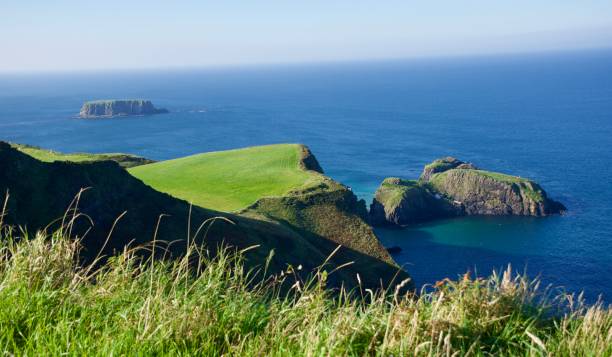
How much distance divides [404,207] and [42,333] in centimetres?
8042

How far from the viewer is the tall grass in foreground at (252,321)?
4.32 m

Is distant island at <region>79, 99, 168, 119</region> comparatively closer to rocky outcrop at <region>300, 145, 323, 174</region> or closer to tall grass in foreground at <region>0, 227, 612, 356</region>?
rocky outcrop at <region>300, 145, 323, 174</region>

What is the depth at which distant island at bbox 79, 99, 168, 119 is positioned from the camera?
19200cm

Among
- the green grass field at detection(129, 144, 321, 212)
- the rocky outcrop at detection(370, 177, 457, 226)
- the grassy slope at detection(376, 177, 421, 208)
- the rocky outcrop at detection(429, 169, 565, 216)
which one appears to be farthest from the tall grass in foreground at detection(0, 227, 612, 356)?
the rocky outcrop at detection(429, 169, 565, 216)

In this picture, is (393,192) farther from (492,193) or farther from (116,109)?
(116,109)

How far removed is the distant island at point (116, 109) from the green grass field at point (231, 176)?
129m

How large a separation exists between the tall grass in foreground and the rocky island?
3038 inches

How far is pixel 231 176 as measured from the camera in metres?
63.0

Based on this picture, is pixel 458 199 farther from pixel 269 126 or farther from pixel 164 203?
pixel 269 126

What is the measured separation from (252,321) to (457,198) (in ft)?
288

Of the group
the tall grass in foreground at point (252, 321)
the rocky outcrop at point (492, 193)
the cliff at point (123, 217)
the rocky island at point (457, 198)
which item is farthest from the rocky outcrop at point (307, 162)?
the tall grass in foreground at point (252, 321)

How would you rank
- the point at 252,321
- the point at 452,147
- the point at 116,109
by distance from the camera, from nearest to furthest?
the point at 252,321, the point at 452,147, the point at 116,109

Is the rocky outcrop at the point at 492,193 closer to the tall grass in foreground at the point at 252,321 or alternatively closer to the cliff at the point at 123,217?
the cliff at the point at 123,217

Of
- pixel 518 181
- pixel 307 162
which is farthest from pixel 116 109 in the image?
pixel 518 181
